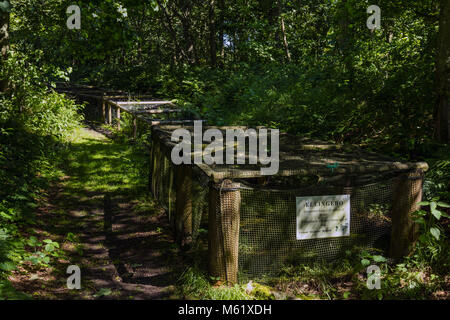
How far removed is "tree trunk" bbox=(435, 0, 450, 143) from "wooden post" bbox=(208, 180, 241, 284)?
13.8ft

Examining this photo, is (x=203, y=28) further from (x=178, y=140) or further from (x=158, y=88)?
(x=178, y=140)

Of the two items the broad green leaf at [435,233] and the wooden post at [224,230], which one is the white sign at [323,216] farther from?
the broad green leaf at [435,233]

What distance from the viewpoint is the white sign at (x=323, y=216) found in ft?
14.5

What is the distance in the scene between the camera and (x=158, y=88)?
1986 centimetres

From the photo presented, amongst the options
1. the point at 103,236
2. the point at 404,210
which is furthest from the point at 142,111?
the point at 404,210

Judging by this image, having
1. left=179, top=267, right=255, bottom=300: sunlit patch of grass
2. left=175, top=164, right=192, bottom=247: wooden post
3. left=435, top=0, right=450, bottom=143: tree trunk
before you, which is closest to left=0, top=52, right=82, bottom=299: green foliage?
left=179, top=267, right=255, bottom=300: sunlit patch of grass

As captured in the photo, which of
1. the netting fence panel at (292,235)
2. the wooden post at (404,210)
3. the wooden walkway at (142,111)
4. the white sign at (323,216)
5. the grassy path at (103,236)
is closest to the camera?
the white sign at (323,216)

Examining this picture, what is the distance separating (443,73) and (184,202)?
459cm

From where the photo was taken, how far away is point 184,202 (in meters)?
6.16

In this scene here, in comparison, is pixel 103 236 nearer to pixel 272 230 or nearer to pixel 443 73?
pixel 272 230

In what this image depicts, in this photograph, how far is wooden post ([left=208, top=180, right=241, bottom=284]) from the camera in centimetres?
420

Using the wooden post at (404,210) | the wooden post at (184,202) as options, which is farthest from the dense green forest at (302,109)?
the wooden post at (184,202)

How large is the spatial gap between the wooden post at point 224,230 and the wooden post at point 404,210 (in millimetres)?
1993

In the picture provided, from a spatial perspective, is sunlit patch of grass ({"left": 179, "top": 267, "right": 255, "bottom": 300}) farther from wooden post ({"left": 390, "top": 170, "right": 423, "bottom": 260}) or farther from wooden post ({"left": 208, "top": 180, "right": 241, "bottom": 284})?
wooden post ({"left": 390, "top": 170, "right": 423, "bottom": 260})
